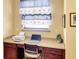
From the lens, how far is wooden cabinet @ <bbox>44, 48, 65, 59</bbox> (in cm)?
298

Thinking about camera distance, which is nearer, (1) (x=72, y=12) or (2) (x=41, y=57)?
(1) (x=72, y=12)

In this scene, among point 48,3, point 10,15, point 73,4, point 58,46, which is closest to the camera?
point 73,4

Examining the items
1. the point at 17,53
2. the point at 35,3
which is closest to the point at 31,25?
the point at 35,3

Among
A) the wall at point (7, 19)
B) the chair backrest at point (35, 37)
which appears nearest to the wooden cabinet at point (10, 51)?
the wall at point (7, 19)

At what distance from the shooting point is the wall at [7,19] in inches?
151

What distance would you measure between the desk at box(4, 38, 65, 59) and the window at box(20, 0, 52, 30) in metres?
0.72

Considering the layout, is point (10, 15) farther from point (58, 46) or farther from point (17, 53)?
point (58, 46)

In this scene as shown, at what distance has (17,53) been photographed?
11.7ft

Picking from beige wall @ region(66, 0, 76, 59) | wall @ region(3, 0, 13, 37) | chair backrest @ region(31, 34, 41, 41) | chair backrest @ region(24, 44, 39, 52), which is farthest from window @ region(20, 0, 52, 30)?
beige wall @ region(66, 0, 76, 59)

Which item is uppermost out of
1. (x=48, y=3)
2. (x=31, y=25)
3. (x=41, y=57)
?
(x=48, y=3)

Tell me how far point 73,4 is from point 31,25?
65.5 inches

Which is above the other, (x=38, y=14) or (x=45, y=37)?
(x=38, y=14)

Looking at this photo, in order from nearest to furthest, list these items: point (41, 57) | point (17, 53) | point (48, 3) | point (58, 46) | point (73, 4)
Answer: point (73, 4)
point (58, 46)
point (41, 57)
point (17, 53)
point (48, 3)

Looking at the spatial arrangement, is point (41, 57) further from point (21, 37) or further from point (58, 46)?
point (21, 37)
